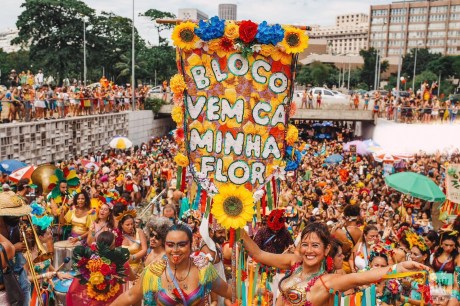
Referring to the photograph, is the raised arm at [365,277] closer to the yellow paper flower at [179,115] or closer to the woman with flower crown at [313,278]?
the woman with flower crown at [313,278]

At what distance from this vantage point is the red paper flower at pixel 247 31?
14.4 ft

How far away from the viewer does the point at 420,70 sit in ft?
277

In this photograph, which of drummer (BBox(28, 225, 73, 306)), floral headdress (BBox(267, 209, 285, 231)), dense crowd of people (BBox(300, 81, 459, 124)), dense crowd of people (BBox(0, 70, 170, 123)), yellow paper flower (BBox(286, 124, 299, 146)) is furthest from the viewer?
dense crowd of people (BBox(300, 81, 459, 124))

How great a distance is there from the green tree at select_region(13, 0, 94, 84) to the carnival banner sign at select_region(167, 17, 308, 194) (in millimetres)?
39118

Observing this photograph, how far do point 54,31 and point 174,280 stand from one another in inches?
1643

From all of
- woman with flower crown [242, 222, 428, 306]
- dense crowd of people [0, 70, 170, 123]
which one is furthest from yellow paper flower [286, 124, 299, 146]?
dense crowd of people [0, 70, 170, 123]

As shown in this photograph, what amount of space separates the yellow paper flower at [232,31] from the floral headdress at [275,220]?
1748mm

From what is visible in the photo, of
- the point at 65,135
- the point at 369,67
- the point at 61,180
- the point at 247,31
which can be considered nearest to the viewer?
the point at 247,31

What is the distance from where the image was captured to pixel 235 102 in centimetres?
454

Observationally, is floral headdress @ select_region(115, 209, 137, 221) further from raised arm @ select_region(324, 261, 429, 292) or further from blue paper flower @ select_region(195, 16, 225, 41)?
raised arm @ select_region(324, 261, 429, 292)

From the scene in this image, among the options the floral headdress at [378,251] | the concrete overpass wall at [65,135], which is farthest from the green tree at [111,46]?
the floral headdress at [378,251]

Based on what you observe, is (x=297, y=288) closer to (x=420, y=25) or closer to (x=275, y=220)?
(x=275, y=220)

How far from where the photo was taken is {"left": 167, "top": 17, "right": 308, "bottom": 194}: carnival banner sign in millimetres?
4516

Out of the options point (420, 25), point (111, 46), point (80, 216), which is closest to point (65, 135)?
point (80, 216)
